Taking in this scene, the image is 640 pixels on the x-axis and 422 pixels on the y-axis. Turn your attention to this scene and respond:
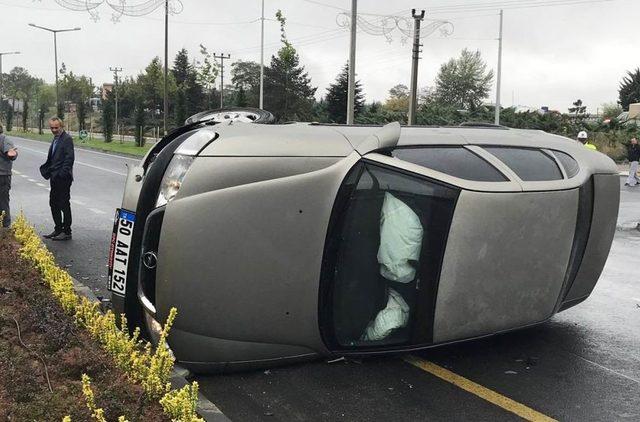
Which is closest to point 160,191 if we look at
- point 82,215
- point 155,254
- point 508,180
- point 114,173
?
point 155,254

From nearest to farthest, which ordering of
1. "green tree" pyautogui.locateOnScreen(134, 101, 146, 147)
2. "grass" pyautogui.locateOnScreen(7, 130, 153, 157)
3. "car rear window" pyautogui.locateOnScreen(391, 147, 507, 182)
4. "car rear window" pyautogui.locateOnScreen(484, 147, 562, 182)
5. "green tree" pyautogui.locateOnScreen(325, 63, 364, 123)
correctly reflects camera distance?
"car rear window" pyautogui.locateOnScreen(391, 147, 507, 182) → "car rear window" pyautogui.locateOnScreen(484, 147, 562, 182) → "grass" pyautogui.locateOnScreen(7, 130, 153, 157) → "green tree" pyautogui.locateOnScreen(134, 101, 146, 147) → "green tree" pyautogui.locateOnScreen(325, 63, 364, 123)

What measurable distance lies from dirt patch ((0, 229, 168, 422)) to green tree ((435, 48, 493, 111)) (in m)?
84.7

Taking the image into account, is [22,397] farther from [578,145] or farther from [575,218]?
[578,145]

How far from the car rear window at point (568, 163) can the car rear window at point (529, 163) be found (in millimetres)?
76

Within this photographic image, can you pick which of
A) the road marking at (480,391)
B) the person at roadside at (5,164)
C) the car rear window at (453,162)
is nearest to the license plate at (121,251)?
the car rear window at (453,162)

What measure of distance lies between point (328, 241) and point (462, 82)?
282 ft

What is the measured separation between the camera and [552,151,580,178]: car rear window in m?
4.60

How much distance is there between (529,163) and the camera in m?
4.50

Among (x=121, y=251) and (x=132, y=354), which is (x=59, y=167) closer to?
(x=121, y=251)

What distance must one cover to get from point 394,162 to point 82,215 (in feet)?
28.9

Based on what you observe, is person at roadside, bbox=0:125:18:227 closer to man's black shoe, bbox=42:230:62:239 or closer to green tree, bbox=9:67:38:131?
man's black shoe, bbox=42:230:62:239

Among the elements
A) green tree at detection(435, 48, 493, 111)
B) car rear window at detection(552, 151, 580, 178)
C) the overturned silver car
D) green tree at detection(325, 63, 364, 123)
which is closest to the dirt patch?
the overturned silver car

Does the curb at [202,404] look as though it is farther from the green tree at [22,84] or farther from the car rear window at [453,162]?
the green tree at [22,84]

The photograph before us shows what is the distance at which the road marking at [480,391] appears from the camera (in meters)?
3.75
